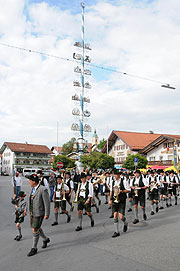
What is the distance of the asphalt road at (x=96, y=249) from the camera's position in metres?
5.21

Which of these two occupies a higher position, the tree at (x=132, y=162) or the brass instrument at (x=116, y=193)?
the tree at (x=132, y=162)

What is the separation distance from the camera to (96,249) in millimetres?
6289

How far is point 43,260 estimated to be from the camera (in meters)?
5.61

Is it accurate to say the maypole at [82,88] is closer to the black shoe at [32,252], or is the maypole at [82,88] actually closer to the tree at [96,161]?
the tree at [96,161]

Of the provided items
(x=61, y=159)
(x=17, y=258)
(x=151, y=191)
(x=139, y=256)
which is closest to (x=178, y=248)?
(x=139, y=256)

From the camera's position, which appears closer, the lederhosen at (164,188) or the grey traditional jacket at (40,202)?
the grey traditional jacket at (40,202)

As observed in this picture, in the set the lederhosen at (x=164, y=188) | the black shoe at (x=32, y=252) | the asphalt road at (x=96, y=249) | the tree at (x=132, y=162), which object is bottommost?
the asphalt road at (x=96, y=249)

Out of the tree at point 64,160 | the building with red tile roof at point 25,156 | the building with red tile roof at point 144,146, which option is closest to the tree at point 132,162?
the building with red tile roof at point 144,146

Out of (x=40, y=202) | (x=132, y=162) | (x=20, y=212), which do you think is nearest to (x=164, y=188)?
(x=20, y=212)

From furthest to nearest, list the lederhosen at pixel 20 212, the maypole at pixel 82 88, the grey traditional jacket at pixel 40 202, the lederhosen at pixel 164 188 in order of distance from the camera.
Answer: the maypole at pixel 82 88, the lederhosen at pixel 164 188, the lederhosen at pixel 20 212, the grey traditional jacket at pixel 40 202

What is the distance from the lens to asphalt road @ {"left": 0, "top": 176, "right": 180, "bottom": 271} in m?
5.21

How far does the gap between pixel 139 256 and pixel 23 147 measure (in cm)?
9053

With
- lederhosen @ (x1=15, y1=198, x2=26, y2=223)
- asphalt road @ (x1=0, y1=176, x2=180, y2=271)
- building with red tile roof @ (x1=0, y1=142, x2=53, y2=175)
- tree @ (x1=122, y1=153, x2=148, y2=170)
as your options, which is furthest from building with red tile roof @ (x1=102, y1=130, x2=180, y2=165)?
building with red tile roof @ (x1=0, y1=142, x2=53, y2=175)

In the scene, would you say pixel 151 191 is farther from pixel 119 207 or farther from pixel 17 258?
pixel 17 258
